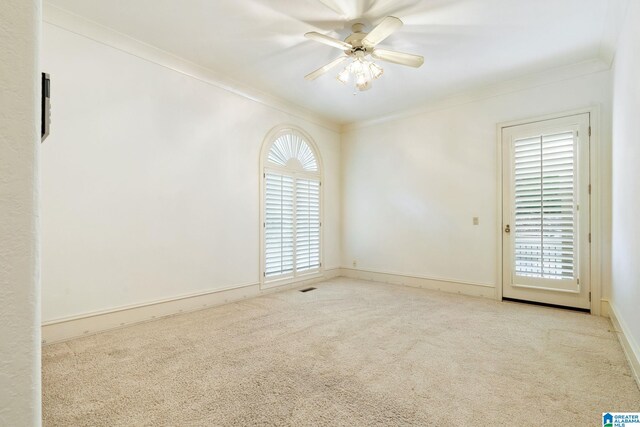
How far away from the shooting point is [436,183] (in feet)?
14.8

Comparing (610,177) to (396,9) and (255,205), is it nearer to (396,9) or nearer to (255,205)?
(396,9)

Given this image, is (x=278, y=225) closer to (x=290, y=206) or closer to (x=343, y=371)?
(x=290, y=206)

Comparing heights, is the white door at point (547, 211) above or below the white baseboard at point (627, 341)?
above

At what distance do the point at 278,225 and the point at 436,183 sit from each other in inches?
96.1

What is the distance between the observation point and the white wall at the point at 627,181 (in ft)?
6.85

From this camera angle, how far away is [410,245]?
4.76 metres

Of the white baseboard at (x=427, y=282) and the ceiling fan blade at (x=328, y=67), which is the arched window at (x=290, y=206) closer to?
the white baseboard at (x=427, y=282)

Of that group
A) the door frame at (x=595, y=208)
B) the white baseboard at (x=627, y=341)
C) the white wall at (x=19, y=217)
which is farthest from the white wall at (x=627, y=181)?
the white wall at (x=19, y=217)

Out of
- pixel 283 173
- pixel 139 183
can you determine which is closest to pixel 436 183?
pixel 283 173

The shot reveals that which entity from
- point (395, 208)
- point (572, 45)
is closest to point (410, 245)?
point (395, 208)

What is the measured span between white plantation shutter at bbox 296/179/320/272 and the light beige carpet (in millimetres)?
1562

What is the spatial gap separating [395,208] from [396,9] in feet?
9.69

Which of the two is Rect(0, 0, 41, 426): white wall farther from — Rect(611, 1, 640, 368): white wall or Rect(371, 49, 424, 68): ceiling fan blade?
Rect(611, 1, 640, 368): white wall

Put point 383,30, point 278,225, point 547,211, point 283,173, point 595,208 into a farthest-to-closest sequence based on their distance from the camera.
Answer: point 283,173, point 278,225, point 547,211, point 595,208, point 383,30
